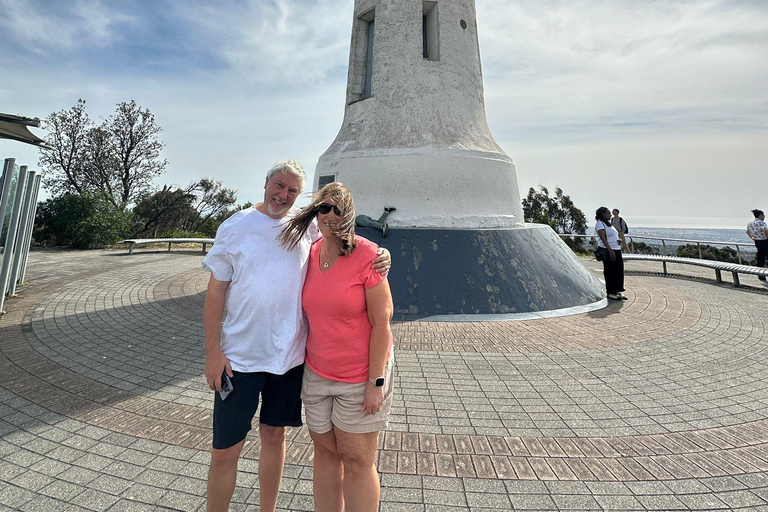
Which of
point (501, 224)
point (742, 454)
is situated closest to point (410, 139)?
point (501, 224)

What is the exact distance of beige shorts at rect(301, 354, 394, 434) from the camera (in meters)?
1.82

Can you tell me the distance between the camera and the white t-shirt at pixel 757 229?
1027cm

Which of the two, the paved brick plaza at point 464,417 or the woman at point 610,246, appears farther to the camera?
the woman at point 610,246

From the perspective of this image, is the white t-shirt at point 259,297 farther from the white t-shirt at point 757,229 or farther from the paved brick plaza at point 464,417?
the white t-shirt at point 757,229

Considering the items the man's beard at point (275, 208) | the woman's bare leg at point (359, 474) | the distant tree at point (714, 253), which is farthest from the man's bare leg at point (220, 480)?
the distant tree at point (714, 253)

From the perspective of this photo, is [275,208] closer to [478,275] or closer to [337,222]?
[337,222]

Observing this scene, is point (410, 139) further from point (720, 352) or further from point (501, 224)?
point (720, 352)

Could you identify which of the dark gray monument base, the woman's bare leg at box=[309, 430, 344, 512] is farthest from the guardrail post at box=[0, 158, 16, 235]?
the woman's bare leg at box=[309, 430, 344, 512]

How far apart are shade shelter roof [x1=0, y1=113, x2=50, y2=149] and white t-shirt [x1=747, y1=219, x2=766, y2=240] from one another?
15751mm

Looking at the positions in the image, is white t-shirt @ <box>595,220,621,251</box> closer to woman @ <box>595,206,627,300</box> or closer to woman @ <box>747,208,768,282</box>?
woman @ <box>595,206,627,300</box>

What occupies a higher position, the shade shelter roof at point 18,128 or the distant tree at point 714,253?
the shade shelter roof at point 18,128

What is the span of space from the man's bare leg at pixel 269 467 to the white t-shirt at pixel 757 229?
13460 millimetres

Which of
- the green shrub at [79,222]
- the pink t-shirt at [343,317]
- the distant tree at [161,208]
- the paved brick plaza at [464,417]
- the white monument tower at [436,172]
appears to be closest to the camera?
the pink t-shirt at [343,317]

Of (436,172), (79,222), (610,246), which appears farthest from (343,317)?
(79,222)
